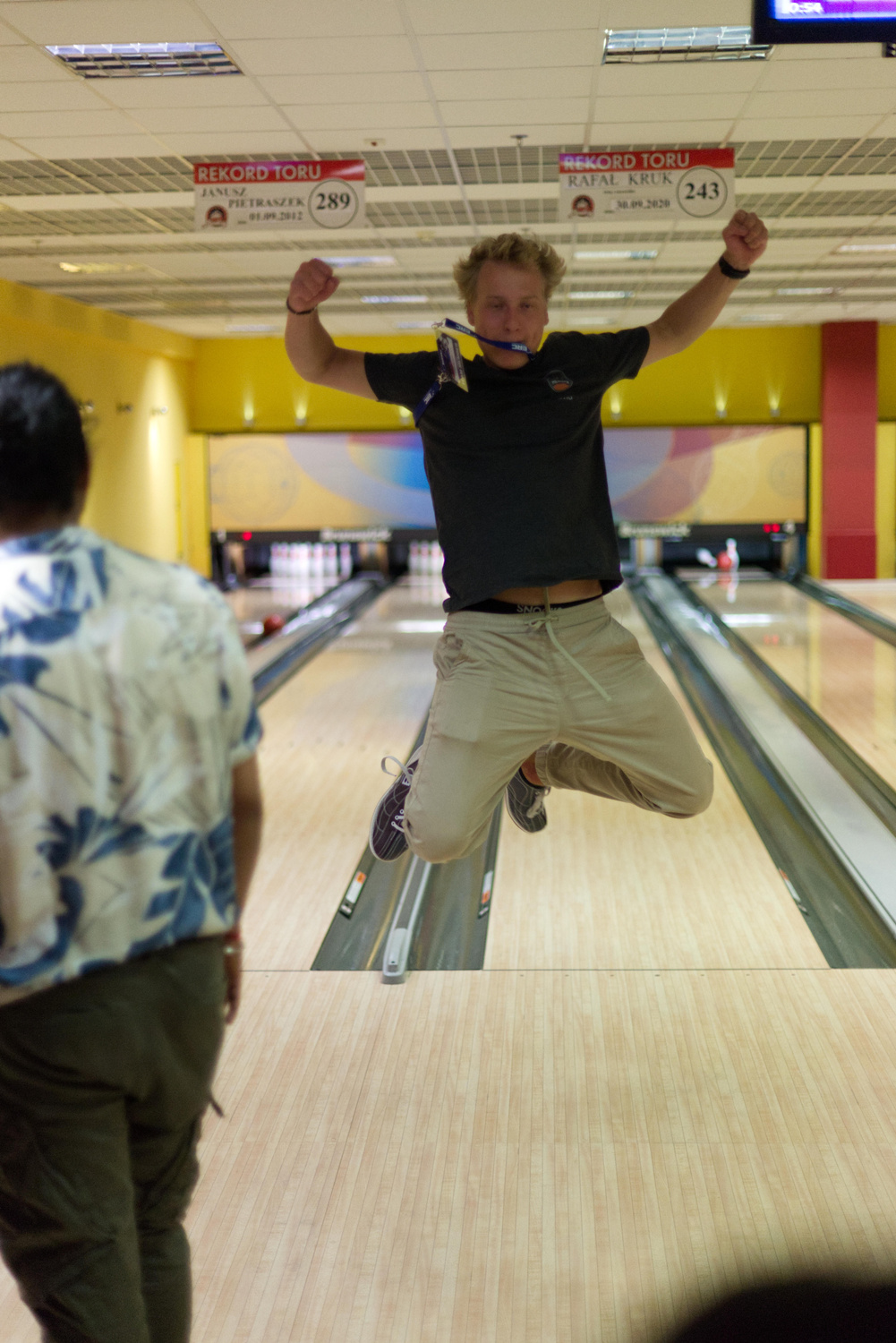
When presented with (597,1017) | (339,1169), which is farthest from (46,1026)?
(597,1017)

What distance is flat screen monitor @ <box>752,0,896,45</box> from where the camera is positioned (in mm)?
3113

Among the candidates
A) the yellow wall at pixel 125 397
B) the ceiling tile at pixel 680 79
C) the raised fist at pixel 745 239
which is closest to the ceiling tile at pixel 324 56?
the ceiling tile at pixel 680 79

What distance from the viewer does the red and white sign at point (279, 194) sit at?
6.28m

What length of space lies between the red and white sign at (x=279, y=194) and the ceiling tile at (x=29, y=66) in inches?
45.4

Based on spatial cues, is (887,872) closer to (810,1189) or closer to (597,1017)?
(597,1017)

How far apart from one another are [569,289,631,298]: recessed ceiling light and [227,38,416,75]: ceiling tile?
6.35 m

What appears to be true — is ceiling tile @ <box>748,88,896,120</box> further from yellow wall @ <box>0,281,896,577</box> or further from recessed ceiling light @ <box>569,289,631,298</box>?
yellow wall @ <box>0,281,896,577</box>

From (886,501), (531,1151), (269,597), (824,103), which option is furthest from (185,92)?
(886,501)

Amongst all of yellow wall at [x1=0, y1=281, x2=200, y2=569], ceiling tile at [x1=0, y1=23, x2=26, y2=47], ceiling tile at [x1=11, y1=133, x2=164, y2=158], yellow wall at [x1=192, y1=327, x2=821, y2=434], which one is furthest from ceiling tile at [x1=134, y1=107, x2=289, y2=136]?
yellow wall at [x1=192, y1=327, x2=821, y2=434]

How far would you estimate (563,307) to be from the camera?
1253 cm

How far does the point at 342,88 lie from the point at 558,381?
A: 3.58 m

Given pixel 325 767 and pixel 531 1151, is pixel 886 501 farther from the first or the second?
pixel 531 1151

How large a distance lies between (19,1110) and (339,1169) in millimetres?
1308

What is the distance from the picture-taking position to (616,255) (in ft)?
30.9
